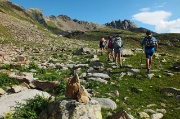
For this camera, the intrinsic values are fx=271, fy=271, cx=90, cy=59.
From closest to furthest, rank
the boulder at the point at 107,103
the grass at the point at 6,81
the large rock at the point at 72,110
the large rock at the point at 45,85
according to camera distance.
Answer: the large rock at the point at 72,110
the boulder at the point at 107,103
the large rock at the point at 45,85
the grass at the point at 6,81

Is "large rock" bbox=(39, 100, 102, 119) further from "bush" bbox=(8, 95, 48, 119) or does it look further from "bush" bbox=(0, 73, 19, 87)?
"bush" bbox=(0, 73, 19, 87)

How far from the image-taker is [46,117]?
9188 mm

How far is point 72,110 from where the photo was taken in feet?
29.0

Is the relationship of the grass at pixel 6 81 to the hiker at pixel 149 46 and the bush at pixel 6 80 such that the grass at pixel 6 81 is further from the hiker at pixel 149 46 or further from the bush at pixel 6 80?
the hiker at pixel 149 46

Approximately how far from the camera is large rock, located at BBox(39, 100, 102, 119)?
28.7ft

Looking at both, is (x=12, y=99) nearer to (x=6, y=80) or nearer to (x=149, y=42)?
(x=6, y=80)

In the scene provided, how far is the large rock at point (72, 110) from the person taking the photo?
8.73 m

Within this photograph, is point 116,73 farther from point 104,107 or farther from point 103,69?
point 104,107

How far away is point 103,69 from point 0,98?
9.90 m

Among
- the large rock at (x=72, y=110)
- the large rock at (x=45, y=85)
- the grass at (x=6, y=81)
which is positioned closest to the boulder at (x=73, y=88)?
the large rock at (x=72, y=110)

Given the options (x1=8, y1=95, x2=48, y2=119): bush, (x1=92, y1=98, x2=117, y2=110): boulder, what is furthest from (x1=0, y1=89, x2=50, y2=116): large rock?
(x1=92, y1=98, x2=117, y2=110): boulder

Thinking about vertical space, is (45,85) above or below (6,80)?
below

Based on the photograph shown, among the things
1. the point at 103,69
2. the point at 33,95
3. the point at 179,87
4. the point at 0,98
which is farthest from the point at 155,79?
the point at 0,98

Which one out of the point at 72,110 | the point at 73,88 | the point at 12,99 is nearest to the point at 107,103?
the point at 73,88
